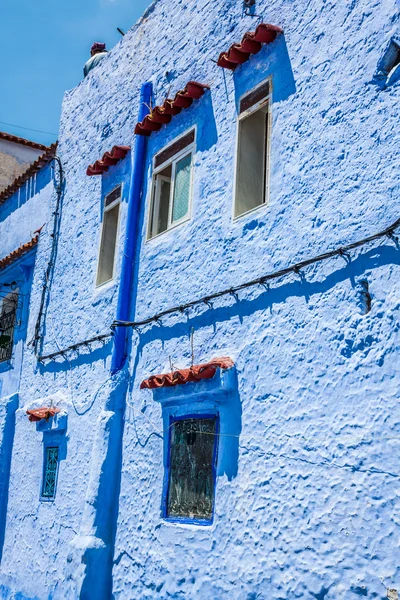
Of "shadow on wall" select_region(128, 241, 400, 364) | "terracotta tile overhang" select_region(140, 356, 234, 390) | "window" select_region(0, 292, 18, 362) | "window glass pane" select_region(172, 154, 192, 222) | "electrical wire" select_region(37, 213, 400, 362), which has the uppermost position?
"window glass pane" select_region(172, 154, 192, 222)

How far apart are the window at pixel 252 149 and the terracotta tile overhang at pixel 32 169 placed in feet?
17.6

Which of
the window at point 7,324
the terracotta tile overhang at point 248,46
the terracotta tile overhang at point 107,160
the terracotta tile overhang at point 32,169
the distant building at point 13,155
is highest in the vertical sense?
the distant building at point 13,155

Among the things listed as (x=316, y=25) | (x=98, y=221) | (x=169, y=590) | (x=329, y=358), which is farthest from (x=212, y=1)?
(x=169, y=590)

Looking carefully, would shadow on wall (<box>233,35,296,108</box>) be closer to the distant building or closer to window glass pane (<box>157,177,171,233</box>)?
window glass pane (<box>157,177,171,233</box>)

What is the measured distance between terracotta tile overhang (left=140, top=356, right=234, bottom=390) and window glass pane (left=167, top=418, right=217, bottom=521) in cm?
41

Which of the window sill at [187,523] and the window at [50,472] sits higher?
the window at [50,472]

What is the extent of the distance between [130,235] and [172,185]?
2.74ft

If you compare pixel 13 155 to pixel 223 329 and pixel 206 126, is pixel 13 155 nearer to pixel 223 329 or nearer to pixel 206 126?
pixel 206 126

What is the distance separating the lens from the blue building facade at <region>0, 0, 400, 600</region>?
211 inches

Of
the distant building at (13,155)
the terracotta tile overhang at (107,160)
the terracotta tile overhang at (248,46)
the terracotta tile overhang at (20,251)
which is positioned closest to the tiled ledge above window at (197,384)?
the terracotta tile overhang at (248,46)

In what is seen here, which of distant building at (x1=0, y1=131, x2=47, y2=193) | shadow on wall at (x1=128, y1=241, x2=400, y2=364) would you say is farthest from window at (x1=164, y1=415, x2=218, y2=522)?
distant building at (x1=0, y1=131, x2=47, y2=193)

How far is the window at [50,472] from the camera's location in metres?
9.46

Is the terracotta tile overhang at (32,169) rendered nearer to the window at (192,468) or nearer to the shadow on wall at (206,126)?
the shadow on wall at (206,126)

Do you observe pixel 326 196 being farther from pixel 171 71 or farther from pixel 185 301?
pixel 171 71
